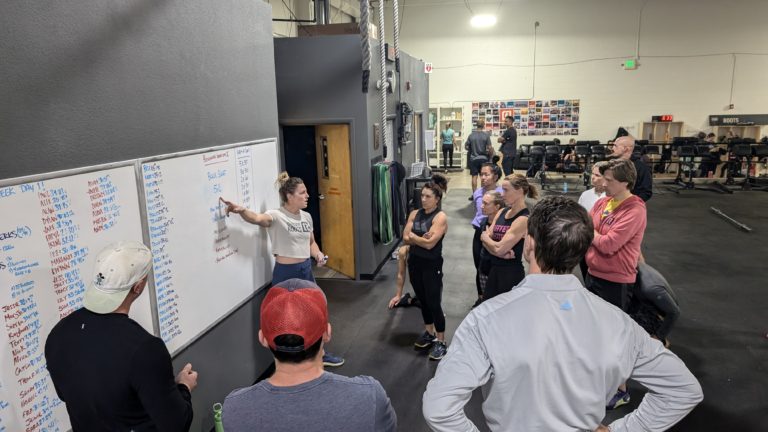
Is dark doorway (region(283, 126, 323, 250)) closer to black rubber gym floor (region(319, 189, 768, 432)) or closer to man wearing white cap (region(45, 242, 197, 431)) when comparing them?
black rubber gym floor (region(319, 189, 768, 432))

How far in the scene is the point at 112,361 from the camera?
1508 millimetres

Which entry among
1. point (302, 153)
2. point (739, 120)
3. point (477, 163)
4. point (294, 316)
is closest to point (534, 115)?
point (739, 120)

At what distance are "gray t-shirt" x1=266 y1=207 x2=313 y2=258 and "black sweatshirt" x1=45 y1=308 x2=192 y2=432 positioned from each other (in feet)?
6.40

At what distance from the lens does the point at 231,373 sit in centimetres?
315

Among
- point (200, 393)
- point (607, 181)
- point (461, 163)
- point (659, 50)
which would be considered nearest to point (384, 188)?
point (607, 181)

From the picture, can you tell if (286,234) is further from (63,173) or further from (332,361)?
(63,173)

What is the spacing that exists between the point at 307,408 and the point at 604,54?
1413cm

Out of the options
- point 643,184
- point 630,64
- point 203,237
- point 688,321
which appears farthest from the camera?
point 630,64

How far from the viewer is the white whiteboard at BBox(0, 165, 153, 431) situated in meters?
1.65

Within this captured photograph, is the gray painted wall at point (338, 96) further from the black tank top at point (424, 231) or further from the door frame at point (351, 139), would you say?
the black tank top at point (424, 231)

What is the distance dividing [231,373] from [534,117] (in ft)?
40.5

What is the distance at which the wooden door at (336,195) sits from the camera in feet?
19.0

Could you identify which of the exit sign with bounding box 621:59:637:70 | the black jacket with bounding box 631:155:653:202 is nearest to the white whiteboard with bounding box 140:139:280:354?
the black jacket with bounding box 631:155:653:202

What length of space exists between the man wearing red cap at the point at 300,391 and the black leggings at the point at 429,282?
249 cm
